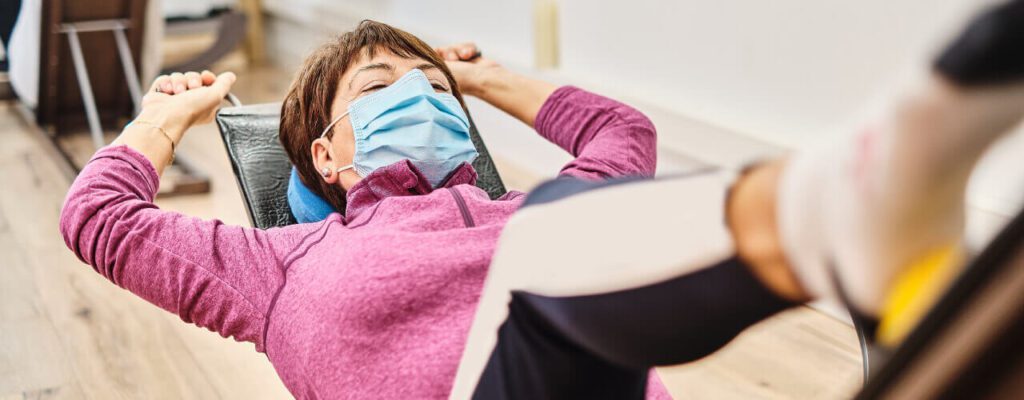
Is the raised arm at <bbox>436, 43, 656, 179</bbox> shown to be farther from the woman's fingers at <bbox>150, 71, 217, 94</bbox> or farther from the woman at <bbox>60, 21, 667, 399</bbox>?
the woman's fingers at <bbox>150, 71, 217, 94</bbox>

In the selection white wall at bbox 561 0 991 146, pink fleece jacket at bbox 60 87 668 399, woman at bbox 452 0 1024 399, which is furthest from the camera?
white wall at bbox 561 0 991 146

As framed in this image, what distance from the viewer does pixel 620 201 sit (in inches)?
29.6

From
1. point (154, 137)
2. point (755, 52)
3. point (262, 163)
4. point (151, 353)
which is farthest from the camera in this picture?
point (755, 52)

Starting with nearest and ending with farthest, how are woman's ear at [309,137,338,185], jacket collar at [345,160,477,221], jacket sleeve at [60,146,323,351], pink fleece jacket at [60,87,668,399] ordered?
pink fleece jacket at [60,87,668,399], jacket sleeve at [60,146,323,351], jacket collar at [345,160,477,221], woman's ear at [309,137,338,185]

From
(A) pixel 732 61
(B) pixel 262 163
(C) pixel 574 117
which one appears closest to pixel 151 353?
(B) pixel 262 163

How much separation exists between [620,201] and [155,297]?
0.66m

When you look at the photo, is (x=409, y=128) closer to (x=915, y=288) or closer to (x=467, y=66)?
(x=467, y=66)

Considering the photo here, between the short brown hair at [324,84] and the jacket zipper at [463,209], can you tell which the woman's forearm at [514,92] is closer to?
the short brown hair at [324,84]

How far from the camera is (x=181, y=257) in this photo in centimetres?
115

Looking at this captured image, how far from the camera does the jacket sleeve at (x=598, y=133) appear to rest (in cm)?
131

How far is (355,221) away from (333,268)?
0.14m

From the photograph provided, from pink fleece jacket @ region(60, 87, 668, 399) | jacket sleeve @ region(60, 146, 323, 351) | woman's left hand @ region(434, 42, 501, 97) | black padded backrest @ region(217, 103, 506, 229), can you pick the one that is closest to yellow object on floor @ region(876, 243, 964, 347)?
pink fleece jacket @ region(60, 87, 668, 399)

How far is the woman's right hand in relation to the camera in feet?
4.45

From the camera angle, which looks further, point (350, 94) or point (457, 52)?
point (457, 52)
